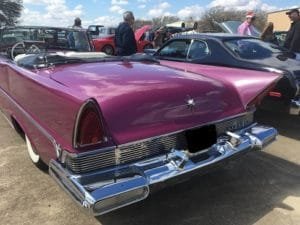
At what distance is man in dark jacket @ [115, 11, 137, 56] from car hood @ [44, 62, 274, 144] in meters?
3.29

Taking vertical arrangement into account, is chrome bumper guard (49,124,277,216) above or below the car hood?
below

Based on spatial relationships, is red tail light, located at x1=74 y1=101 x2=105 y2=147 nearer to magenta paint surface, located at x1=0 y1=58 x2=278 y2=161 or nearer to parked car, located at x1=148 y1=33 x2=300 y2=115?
magenta paint surface, located at x1=0 y1=58 x2=278 y2=161

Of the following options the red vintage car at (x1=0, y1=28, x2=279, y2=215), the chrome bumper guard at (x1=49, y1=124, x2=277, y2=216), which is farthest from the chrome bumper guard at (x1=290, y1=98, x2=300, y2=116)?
the chrome bumper guard at (x1=49, y1=124, x2=277, y2=216)

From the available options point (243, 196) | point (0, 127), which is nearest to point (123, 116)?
point (243, 196)

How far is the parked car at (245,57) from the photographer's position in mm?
4805

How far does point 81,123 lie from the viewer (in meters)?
2.49

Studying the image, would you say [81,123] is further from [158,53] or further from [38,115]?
[158,53]

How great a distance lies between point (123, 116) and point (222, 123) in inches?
38.2

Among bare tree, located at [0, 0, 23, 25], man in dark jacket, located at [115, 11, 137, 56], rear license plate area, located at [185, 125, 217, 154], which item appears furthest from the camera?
bare tree, located at [0, 0, 23, 25]

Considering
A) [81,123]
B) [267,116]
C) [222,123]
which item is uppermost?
[81,123]

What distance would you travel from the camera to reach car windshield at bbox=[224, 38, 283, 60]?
18.2ft

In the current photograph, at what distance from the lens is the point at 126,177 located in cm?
256

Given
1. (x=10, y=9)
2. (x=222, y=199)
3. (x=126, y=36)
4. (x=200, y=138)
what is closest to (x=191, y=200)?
(x=222, y=199)

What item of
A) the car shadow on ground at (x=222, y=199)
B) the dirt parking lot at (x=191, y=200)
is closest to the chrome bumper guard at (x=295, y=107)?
the dirt parking lot at (x=191, y=200)
